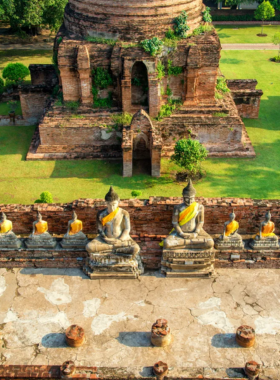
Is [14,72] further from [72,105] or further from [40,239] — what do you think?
[40,239]

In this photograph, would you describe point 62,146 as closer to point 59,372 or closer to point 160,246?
point 160,246

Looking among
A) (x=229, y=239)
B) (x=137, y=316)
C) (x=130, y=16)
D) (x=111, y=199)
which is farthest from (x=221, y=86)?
(x=137, y=316)

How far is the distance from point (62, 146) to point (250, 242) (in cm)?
1133

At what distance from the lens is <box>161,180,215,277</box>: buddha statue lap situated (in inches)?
417

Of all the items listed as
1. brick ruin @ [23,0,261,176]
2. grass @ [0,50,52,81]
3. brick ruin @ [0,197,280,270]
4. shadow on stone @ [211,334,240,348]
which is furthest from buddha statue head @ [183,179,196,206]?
grass @ [0,50,52,81]

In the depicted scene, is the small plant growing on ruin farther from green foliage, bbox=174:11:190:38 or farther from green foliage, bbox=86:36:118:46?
green foliage, bbox=86:36:118:46

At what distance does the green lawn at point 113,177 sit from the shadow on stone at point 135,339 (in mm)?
8773

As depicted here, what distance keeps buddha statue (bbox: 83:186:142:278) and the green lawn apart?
7294 mm

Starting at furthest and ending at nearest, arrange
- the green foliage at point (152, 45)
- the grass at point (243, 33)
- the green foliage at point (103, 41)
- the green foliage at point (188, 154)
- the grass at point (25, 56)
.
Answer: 1. the grass at point (243, 33)
2. the grass at point (25, 56)
3. the green foliage at point (103, 41)
4. the green foliage at point (152, 45)
5. the green foliage at point (188, 154)

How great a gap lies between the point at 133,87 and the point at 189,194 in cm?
1098

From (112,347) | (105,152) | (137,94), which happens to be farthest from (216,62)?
(112,347)

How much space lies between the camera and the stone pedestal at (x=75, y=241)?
11.2 m

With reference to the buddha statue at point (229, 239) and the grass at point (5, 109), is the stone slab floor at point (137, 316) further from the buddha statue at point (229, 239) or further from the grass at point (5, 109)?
the grass at point (5, 109)

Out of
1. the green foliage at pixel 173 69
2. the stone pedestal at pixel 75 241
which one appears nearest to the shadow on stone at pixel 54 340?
the stone pedestal at pixel 75 241
